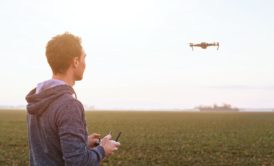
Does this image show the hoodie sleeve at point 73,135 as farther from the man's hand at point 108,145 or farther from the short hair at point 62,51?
the short hair at point 62,51

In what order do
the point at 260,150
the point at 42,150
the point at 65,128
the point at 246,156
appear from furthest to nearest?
the point at 260,150 < the point at 246,156 < the point at 42,150 < the point at 65,128

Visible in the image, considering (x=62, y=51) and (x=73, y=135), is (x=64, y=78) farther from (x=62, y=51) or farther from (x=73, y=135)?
(x=73, y=135)

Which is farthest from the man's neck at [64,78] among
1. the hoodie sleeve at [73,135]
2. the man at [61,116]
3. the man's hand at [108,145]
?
the man's hand at [108,145]

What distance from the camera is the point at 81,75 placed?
10.1 ft

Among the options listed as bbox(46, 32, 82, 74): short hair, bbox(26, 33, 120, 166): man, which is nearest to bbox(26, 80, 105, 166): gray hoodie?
bbox(26, 33, 120, 166): man

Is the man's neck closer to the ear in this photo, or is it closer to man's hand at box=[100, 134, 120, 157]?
the ear

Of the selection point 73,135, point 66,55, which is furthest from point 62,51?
point 73,135

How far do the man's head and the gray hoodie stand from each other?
0.12 m

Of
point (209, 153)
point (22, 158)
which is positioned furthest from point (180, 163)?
point (22, 158)

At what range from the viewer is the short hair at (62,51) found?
297 centimetres

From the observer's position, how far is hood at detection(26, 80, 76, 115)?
2879 mm

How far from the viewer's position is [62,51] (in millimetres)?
2963

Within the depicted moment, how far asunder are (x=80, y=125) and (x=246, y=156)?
55.8ft

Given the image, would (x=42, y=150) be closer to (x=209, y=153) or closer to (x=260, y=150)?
(x=209, y=153)
